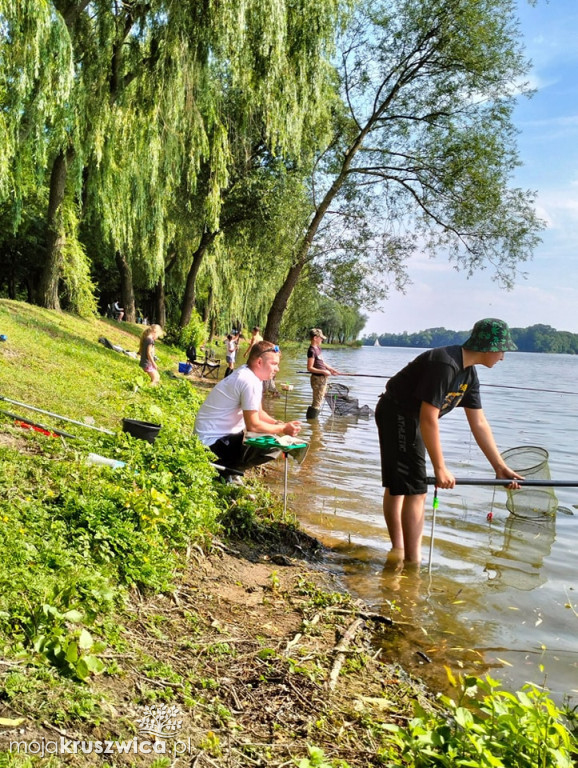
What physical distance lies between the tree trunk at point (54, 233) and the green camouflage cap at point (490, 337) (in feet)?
42.9

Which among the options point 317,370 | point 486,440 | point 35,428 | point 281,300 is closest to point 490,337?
point 486,440

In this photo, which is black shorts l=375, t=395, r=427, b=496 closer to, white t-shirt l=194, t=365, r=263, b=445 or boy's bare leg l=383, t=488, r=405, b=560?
boy's bare leg l=383, t=488, r=405, b=560

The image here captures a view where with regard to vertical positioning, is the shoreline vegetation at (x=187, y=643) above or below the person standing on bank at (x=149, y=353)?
below

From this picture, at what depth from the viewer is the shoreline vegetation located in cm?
220

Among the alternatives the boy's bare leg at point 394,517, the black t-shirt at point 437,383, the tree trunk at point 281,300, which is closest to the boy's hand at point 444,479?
the black t-shirt at point 437,383

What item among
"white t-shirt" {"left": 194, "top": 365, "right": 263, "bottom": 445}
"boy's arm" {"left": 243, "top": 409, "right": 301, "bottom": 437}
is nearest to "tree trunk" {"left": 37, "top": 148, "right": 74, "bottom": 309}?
"white t-shirt" {"left": 194, "top": 365, "right": 263, "bottom": 445}

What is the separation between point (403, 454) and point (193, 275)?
68.5 ft

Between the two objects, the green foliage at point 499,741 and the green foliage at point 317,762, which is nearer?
the green foliage at point 499,741

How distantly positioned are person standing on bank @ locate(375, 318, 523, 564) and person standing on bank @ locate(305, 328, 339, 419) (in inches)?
355

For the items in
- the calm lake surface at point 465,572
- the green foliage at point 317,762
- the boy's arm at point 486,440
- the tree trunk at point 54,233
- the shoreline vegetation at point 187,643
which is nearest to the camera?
the shoreline vegetation at point 187,643

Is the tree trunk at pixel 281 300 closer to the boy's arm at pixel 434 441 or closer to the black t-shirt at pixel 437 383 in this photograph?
the black t-shirt at pixel 437 383

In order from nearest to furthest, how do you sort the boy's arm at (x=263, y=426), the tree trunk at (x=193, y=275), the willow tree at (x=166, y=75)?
the boy's arm at (x=263, y=426), the willow tree at (x=166, y=75), the tree trunk at (x=193, y=275)

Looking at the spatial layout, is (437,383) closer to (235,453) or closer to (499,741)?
(235,453)

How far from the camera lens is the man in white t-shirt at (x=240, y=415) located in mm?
5953
